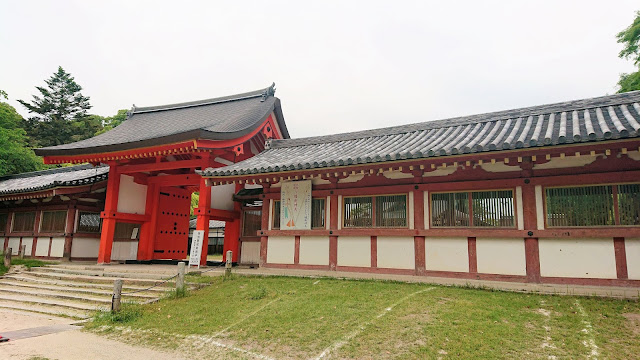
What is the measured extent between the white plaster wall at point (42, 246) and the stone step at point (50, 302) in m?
5.51

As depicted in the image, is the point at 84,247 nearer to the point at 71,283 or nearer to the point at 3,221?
the point at 71,283

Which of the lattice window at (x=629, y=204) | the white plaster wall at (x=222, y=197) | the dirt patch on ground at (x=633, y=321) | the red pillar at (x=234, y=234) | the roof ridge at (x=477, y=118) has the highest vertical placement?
the roof ridge at (x=477, y=118)

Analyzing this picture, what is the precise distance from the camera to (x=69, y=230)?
56.1ft

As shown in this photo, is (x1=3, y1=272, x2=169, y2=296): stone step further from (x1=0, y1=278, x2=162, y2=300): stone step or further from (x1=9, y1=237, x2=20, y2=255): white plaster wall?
(x1=9, y1=237, x2=20, y2=255): white plaster wall

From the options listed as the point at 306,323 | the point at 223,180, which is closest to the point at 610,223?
the point at 306,323

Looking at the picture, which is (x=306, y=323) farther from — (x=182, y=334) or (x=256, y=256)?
(x=256, y=256)

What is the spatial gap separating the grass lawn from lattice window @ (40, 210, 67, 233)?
34.6 feet

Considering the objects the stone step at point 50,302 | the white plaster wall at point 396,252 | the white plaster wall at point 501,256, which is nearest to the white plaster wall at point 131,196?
the stone step at point 50,302

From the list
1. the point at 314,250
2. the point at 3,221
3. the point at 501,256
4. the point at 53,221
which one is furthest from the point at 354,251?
the point at 3,221

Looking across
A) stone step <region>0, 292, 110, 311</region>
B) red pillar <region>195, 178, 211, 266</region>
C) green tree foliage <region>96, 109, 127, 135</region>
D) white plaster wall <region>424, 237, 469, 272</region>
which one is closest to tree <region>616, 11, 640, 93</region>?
white plaster wall <region>424, 237, 469, 272</region>

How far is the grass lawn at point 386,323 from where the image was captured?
595cm

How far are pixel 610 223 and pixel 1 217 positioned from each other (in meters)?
24.8

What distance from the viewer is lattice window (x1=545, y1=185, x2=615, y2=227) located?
8734 millimetres

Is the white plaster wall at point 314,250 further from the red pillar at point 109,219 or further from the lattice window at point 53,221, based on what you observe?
the lattice window at point 53,221
